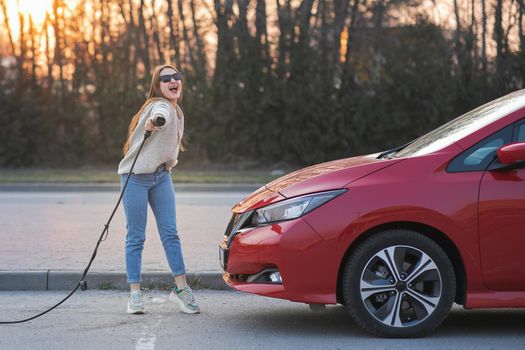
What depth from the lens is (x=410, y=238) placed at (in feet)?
17.8

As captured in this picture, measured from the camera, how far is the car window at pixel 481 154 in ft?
18.0

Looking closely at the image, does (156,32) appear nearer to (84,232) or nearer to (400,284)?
(84,232)

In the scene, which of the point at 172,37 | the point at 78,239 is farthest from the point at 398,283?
the point at 172,37

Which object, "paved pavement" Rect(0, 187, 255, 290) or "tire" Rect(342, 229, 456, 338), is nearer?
"tire" Rect(342, 229, 456, 338)

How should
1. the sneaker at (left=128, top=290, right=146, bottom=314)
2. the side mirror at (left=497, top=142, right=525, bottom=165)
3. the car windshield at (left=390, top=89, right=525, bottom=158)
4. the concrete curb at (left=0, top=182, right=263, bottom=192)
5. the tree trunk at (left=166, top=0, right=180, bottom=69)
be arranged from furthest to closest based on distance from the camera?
the tree trunk at (left=166, top=0, right=180, bottom=69) < the concrete curb at (left=0, top=182, right=263, bottom=192) < the sneaker at (left=128, top=290, right=146, bottom=314) < the car windshield at (left=390, top=89, right=525, bottom=158) < the side mirror at (left=497, top=142, right=525, bottom=165)

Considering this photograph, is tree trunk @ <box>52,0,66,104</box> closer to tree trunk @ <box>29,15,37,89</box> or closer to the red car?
tree trunk @ <box>29,15,37,89</box>

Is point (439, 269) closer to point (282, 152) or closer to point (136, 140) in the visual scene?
point (136, 140)

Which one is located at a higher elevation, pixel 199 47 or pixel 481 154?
pixel 199 47

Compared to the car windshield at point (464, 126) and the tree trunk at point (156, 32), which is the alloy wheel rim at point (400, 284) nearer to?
the car windshield at point (464, 126)

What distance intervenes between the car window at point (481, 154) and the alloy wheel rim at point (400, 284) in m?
0.58

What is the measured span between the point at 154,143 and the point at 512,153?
238cm

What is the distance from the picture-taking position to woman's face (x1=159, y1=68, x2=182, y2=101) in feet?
20.5

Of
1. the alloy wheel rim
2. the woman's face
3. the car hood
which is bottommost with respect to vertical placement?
the alloy wheel rim

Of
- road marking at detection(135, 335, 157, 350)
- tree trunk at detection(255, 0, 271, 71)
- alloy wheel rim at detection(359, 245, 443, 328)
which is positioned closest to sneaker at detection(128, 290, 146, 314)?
road marking at detection(135, 335, 157, 350)
